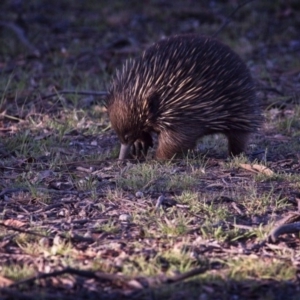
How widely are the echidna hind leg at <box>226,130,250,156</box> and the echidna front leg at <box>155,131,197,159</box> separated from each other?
0.40 m

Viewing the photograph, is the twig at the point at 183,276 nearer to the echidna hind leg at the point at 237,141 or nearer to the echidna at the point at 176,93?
the echidna at the point at 176,93

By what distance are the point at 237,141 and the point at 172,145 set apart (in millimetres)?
602

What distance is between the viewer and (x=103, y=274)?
3.94m

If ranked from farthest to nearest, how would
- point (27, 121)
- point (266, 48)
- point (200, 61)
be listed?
point (266, 48) → point (27, 121) → point (200, 61)

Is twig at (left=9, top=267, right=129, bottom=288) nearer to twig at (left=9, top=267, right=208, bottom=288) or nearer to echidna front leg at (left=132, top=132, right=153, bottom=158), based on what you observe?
twig at (left=9, top=267, right=208, bottom=288)

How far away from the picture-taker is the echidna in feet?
21.2

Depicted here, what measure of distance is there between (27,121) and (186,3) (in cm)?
646

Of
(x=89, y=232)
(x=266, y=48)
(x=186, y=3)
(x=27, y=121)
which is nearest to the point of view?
(x=89, y=232)

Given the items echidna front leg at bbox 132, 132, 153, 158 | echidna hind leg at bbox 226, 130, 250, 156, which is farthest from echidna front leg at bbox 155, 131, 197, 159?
echidna hind leg at bbox 226, 130, 250, 156

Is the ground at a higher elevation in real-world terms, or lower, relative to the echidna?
lower

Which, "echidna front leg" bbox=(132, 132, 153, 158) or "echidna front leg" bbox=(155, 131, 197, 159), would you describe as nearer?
"echidna front leg" bbox=(155, 131, 197, 159)

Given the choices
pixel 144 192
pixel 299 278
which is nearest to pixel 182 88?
pixel 144 192

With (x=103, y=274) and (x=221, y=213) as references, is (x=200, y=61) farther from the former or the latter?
(x=103, y=274)

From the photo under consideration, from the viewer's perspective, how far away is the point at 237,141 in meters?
6.72
